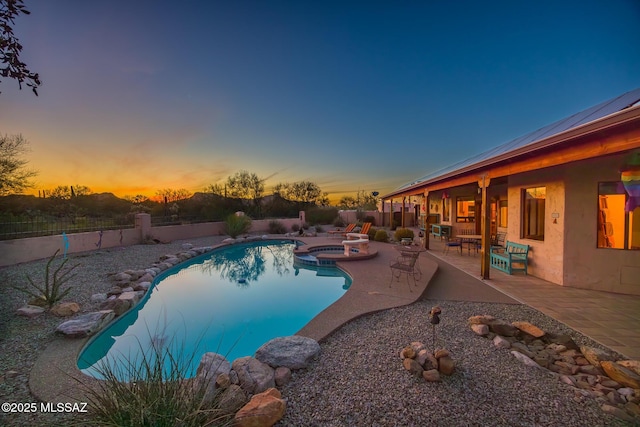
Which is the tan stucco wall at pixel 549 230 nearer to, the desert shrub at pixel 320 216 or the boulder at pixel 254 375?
the boulder at pixel 254 375

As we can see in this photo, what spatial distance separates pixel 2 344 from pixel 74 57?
711cm

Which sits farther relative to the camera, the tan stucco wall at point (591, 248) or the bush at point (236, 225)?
the bush at point (236, 225)

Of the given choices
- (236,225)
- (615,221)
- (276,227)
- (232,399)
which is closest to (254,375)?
(232,399)

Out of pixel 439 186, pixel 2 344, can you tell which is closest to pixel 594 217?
pixel 439 186

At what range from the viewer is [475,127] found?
1352 cm

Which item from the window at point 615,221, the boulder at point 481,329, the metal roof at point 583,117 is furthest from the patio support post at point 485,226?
the boulder at point 481,329

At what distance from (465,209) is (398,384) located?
500 inches

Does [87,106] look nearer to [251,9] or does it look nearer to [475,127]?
[251,9]

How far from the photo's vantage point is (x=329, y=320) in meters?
4.30

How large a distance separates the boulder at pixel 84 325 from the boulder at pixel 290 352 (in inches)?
123

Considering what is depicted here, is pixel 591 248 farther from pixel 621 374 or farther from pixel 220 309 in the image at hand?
pixel 220 309

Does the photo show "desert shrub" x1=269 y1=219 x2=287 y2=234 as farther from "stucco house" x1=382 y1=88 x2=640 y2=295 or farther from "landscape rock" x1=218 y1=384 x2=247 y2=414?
"landscape rock" x1=218 y1=384 x2=247 y2=414

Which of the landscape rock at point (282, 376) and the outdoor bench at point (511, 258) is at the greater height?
the outdoor bench at point (511, 258)

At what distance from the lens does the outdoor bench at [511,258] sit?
6980mm
